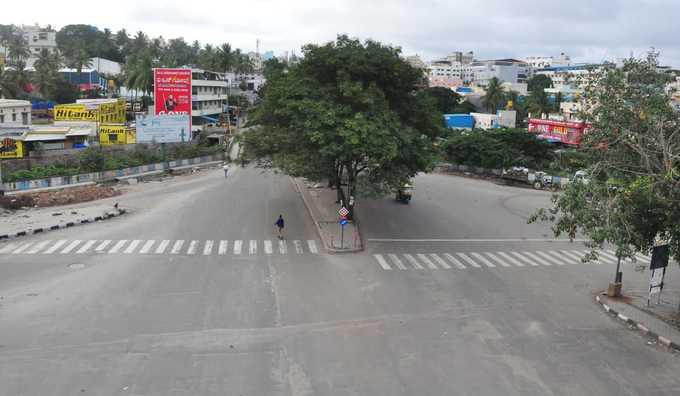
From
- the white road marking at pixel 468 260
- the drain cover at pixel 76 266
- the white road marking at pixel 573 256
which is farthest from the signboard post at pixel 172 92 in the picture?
the white road marking at pixel 573 256

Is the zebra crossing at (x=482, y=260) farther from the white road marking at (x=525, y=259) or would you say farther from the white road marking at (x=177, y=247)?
the white road marking at (x=177, y=247)

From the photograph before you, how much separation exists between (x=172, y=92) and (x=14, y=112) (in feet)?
53.6

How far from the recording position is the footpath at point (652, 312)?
18.4m

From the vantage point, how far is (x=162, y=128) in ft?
186

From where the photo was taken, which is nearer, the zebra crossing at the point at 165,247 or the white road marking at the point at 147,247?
the zebra crossing at the point at 165,247

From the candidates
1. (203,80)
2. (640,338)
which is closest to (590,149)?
(640,338)

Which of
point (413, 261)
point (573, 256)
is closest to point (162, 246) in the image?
point (413, 261)

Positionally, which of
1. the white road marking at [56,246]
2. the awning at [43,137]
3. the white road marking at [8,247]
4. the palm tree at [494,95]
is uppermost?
the palm tree at [494,95]

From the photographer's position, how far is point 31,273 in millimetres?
23797

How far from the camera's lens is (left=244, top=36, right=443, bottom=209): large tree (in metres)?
30.4

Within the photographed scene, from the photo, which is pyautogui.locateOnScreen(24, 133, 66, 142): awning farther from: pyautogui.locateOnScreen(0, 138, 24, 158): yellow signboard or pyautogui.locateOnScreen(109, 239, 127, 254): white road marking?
pyautogui.locateOnScreen(109, 239, 127, 254): white road marking

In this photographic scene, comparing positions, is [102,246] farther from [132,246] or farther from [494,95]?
[494,95]

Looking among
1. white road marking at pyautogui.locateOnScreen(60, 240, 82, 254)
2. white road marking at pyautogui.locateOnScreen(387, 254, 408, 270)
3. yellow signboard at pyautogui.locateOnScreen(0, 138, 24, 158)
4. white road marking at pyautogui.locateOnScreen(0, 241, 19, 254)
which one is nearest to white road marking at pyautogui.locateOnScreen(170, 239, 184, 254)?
white road marking at pyautogui.locateOnScreen(60, 240, 82, 254)

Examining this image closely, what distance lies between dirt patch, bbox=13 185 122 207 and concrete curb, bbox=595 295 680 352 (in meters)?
34.4
